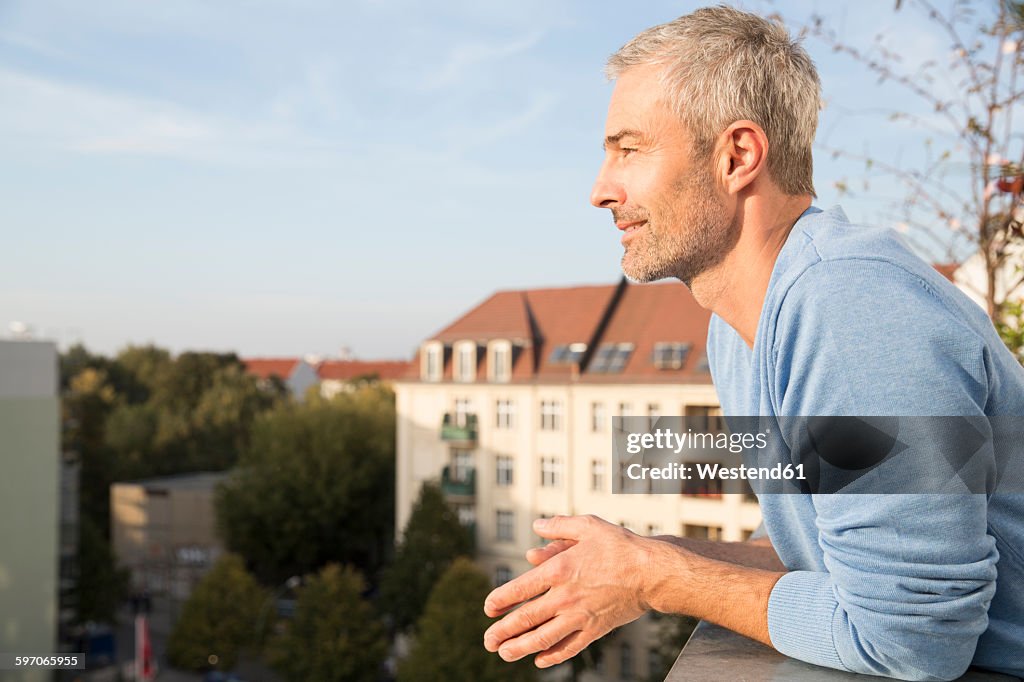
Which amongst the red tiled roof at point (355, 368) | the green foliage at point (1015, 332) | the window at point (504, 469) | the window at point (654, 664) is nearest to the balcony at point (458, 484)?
the window at point (504, 469)

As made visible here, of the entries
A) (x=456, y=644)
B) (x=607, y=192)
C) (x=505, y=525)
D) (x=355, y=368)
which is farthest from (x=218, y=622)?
(x=355, y=368)

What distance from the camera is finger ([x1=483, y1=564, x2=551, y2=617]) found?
1.38 meters

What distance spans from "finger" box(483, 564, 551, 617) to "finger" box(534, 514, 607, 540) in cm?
6

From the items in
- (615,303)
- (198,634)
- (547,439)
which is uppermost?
(615,303)

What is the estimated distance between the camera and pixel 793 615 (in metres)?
1.33

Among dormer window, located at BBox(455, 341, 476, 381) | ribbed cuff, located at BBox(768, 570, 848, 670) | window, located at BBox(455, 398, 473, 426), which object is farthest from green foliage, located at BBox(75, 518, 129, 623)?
ribbed cuff, located at BBox(768, 570, 848, 670)

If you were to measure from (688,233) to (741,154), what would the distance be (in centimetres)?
14

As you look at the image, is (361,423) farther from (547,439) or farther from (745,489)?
(745,489)

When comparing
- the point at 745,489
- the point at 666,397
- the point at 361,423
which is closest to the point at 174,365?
the point at 361,423

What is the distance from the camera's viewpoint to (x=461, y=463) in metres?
28.4

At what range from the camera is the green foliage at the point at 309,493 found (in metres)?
32.5

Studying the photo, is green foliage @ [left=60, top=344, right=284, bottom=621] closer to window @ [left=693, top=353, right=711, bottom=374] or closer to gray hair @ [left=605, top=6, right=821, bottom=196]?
window @ [left=693, top=353, right=711, bottom=374]

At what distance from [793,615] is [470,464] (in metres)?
27.0

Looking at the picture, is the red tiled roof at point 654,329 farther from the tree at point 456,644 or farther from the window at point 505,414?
the tree at point 456,644
